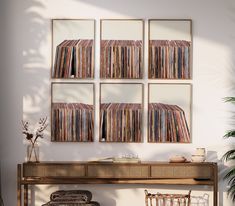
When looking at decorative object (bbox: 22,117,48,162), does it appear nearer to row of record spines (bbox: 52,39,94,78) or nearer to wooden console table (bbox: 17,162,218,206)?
wooden console table (bbox: 17,162,218,206)

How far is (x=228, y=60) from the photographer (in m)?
6.46

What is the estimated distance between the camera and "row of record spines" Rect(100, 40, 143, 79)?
6480 mm

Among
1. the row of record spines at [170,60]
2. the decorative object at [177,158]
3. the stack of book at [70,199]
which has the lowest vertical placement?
the stack of book at [70,199]

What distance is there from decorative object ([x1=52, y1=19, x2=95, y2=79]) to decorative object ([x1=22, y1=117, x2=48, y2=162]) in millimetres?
540

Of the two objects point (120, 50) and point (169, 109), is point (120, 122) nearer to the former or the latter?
point (169, 109)

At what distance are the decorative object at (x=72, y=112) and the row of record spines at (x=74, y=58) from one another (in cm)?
13

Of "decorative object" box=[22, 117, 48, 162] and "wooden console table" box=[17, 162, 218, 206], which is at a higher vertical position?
"decorative object" box=[22, 117, 48, 162]

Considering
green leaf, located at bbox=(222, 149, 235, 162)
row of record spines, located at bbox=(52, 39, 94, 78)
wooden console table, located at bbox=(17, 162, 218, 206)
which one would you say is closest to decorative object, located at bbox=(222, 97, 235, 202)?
green leaf, located at bbox=(222, 149, 235, 162)

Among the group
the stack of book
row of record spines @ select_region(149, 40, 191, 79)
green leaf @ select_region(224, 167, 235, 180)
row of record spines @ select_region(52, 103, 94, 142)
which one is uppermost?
row of record spines @ select_region(149, 40, 191, 79)

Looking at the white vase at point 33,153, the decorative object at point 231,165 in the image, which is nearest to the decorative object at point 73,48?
the white vase at point 33,153

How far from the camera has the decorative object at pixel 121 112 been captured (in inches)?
255

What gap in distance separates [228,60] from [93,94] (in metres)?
1.51

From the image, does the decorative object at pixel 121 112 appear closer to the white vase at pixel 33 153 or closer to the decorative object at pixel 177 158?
the decorative object at pixel 177 158

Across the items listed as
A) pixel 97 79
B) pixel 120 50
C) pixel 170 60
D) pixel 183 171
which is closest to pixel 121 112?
pixel 97 79
